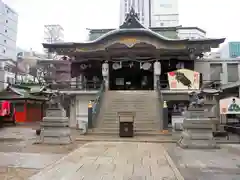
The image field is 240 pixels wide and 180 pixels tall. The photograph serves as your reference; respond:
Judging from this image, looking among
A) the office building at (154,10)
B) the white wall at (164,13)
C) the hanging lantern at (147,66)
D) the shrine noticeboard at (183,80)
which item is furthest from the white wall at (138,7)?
the shrine noticeboard at (183,80)

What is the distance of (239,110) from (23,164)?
428 inches

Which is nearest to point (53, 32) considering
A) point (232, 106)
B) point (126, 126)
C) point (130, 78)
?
point (130, 78)

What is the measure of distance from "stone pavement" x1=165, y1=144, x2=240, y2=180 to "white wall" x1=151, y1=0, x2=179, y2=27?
243 ft

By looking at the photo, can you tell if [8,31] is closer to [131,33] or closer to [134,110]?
[131,33]

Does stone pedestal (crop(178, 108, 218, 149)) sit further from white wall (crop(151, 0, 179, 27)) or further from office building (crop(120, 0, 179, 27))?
office building (crop(120, 0, 179, 27))

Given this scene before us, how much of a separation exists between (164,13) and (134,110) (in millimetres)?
71813

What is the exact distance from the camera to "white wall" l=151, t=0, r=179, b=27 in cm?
8032

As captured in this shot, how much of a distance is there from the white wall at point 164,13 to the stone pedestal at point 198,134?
2847 inches

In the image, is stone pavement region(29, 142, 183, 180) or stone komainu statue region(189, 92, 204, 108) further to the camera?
stone komainu statue region(189, 92, 204, 108)

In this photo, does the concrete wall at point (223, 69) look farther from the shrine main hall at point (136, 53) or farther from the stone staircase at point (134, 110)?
the stone staircase at point (134, 110)

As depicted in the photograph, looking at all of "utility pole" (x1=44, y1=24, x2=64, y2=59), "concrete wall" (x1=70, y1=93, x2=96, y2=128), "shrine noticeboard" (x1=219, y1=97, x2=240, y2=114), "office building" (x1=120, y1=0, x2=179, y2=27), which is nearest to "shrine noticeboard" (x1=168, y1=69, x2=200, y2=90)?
"concrete wall" (x1=70, y1=93, x2=96, y2=128)

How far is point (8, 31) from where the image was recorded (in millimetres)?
59219

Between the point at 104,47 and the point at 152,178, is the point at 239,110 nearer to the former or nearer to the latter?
the point at 152,178

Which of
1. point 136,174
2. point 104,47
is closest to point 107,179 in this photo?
point 136,174
